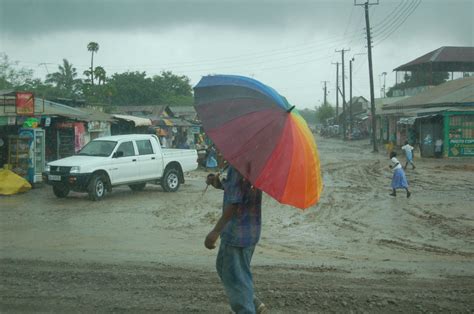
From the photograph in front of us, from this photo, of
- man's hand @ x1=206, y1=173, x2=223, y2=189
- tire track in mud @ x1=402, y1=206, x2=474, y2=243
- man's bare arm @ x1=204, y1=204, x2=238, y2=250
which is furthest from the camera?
tire track in mud @ x1=402, y1=206, x2=474, y2=243

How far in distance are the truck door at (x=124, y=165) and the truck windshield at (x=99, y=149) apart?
0.23 metres

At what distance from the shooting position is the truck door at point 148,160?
1577cm

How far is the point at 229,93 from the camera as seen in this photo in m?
4.13

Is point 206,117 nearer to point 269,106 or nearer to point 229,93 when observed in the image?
point 229,93

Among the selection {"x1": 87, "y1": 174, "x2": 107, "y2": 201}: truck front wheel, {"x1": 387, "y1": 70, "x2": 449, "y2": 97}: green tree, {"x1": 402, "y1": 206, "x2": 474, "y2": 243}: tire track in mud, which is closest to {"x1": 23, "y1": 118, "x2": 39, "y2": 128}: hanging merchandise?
{"x1": 87, "y1": 174, "x2": 107, "y2": 201}: truck front wheel

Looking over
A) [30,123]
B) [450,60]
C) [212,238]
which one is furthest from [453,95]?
[212,238]

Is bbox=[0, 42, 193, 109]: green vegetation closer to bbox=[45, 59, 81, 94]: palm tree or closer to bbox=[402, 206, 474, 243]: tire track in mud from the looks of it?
bbox=[45, 59, 81, 94]: palm tree

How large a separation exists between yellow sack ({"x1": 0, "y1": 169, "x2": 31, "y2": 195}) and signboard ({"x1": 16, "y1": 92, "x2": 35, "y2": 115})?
207 centimetres

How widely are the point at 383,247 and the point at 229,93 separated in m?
5.72

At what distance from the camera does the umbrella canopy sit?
378 cm

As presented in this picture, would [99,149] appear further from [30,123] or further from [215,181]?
[215,181]

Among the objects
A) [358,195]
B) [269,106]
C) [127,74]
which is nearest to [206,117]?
[269,106]

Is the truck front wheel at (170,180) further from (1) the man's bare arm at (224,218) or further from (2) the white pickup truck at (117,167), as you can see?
(1) the man's bare arm at (224,218)

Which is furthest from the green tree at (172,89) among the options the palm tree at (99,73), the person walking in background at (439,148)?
the person walking in background at (439,148)
